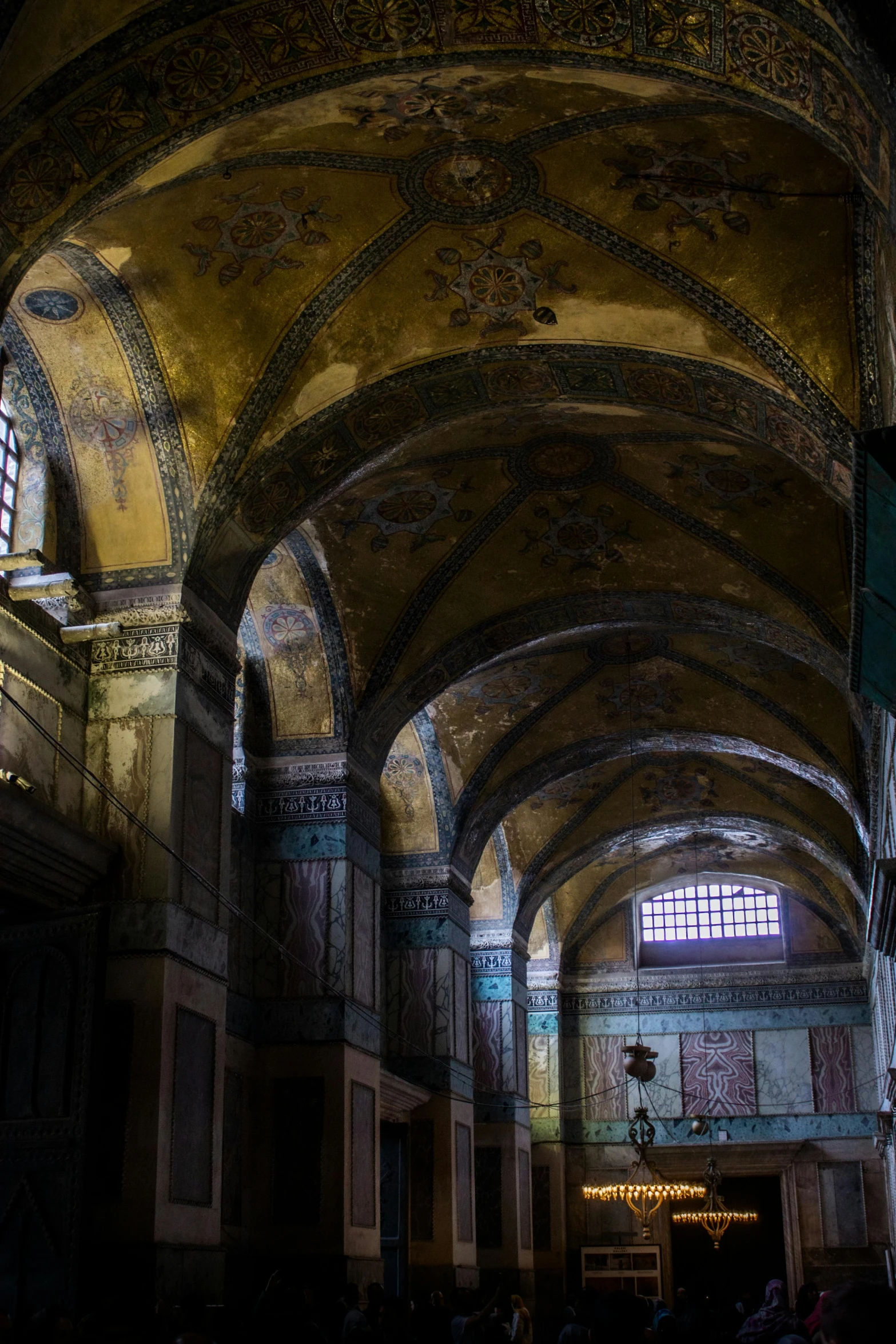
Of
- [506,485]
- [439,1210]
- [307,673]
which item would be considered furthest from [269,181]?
[439,1210]

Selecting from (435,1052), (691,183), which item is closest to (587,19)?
(691,183)

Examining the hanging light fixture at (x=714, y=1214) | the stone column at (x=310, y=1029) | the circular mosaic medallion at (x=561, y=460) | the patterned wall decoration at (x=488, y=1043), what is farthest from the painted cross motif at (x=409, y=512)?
the hanging light fixture at (x=714, y=1214)

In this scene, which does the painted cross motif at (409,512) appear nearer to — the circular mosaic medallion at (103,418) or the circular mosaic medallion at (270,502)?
the circular mosaic medallion at (270,502)

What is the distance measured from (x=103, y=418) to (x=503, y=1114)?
500 inches

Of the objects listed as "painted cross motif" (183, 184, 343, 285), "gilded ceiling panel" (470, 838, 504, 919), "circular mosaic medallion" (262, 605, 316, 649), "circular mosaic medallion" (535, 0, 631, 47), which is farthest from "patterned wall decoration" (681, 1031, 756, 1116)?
"circular mosaic medallion" (535, 0, 631, 47)

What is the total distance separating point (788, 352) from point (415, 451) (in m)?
3.85

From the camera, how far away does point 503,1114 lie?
19812 millimetres

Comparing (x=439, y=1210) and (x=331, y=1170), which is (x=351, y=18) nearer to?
(x=331, y=1170)

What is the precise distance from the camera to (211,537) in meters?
10.8

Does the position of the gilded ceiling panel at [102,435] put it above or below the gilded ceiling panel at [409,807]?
above

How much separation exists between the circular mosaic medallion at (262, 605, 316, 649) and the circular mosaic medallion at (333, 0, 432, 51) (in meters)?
6.83

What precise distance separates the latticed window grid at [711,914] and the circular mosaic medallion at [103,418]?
1641cm

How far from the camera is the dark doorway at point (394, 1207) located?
15383mm

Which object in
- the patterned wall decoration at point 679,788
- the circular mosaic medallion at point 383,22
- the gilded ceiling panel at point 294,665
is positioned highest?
the circular mosaic medallion at point 383,22
